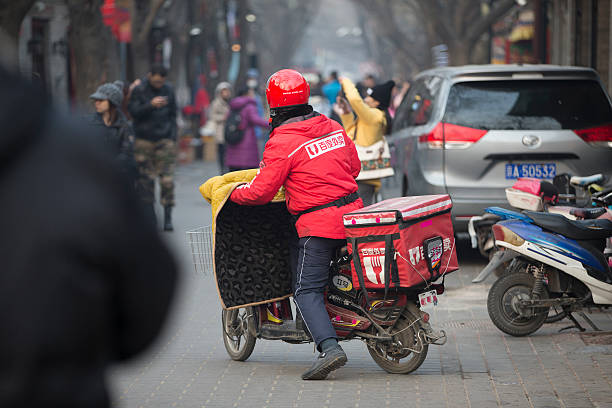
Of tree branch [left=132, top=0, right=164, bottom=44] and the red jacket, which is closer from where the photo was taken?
the red jacket

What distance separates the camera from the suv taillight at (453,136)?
9312mm

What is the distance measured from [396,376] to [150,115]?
7.23 meters

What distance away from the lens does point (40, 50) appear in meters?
23.3

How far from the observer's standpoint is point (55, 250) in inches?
70.7

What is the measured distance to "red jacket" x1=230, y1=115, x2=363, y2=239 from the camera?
556 centimetres

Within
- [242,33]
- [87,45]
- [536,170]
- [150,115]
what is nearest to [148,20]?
[87,45]

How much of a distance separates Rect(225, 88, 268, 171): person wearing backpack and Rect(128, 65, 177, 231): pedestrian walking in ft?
4.75

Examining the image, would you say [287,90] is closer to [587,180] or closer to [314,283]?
[314,283]

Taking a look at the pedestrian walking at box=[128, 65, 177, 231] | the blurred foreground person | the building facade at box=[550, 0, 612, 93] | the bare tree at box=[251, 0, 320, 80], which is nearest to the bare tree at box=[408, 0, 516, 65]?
the building facade at box=[550, 0, 612, 93]

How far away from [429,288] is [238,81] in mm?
34530

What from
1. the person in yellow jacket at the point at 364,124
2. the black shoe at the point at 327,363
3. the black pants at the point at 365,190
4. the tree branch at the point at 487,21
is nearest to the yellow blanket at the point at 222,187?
the black shoe at the point at 327,363

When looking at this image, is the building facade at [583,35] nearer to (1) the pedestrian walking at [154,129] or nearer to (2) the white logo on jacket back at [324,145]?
(1) the pedestrian walking at [154,129]

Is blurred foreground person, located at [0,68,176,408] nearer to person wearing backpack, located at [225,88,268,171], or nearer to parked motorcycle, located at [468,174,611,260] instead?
parked motorcycle, located at [468,174,611,260]

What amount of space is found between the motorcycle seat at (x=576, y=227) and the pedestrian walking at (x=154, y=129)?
6423 millimetres
